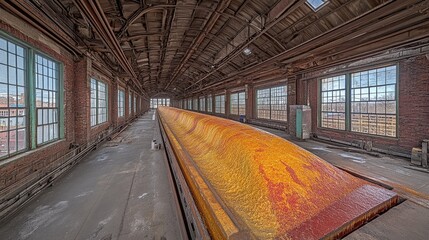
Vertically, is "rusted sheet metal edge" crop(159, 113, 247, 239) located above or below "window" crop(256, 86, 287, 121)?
below

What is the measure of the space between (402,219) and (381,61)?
21.6 feet

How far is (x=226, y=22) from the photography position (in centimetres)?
785

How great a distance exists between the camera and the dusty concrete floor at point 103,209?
2.31 meters

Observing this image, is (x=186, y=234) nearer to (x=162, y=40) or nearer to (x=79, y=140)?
(x=79, y=140)

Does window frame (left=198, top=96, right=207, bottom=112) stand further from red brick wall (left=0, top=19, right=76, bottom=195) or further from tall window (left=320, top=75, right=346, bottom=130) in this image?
red brick wall (left=0, top=19, right=76, bottom=195)

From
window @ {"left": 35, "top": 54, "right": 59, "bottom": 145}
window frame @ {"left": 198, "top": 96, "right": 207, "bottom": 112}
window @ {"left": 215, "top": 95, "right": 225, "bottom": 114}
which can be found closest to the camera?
window @ {"left": 35, "top": 54, "right": 59, "bottom": 145}

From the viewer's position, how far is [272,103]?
1223 cm

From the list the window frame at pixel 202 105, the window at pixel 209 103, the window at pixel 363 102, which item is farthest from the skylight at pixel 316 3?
the window frame at pixel 202 105

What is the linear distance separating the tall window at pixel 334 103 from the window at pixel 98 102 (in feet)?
37.1

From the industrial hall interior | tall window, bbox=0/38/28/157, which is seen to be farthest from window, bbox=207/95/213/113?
tall window, bbox=0/38/28/157

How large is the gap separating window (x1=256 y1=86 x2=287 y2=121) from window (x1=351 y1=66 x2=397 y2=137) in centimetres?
418

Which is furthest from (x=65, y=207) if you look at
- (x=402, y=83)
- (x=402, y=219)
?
(x=402, y=83)

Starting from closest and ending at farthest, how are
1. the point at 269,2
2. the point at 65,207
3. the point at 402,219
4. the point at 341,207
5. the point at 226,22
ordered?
the point at 402,219 → the point at 341,207 → the point at 65,207 → the point at 269,2 → the point at 226,22

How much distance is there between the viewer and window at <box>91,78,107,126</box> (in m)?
8.50
